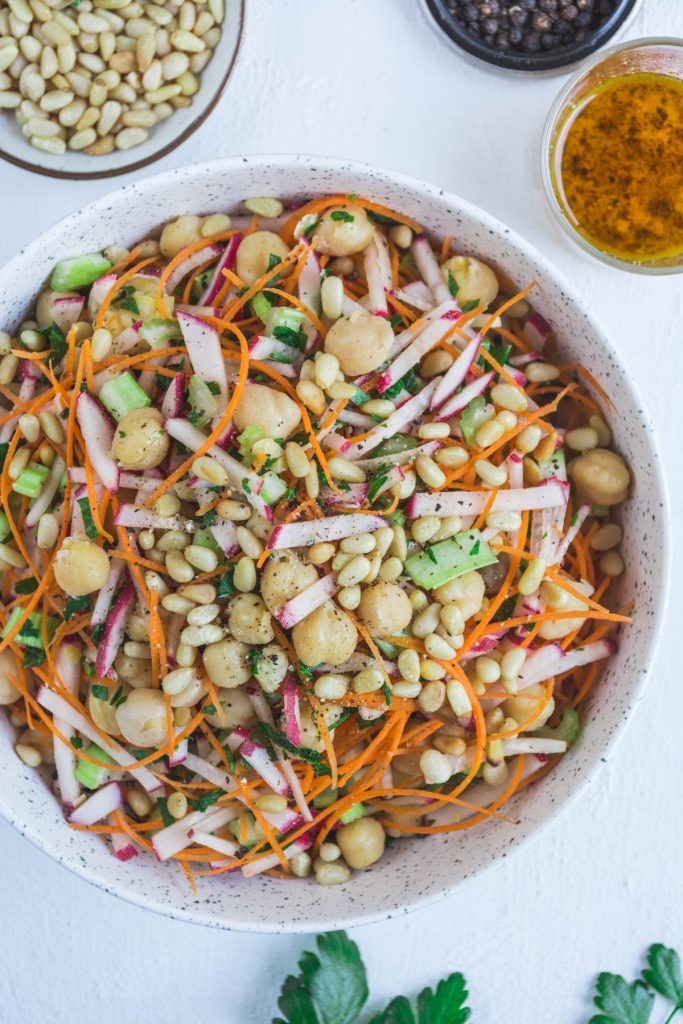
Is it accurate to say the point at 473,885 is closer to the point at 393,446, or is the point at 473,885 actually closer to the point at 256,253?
the point at 393,446

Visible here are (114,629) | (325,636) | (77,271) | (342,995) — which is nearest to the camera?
(325,636)

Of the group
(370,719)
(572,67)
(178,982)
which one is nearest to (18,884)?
(178,982)

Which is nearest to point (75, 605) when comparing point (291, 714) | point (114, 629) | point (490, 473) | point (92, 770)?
point (114, 629)

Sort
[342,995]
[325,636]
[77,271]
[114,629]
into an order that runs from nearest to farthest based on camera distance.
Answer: [325,636]
[114,629]
[77,271]
[342,995]

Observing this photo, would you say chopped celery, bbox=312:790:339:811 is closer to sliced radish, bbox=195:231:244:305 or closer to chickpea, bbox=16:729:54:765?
chickpea, bbox=16:729:54:765

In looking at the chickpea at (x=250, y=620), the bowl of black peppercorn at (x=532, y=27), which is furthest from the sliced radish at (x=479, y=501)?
the bowl of black peppercorn at (x=532, y=27)

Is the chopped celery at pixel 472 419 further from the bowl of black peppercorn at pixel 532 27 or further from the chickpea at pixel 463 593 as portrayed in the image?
the bowl of black peppercorn at pixel 532 27

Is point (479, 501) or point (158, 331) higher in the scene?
point (158, 331)
